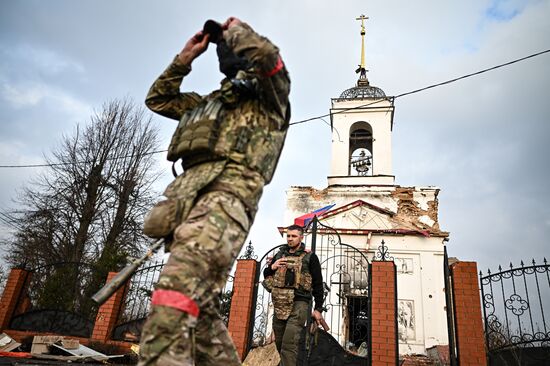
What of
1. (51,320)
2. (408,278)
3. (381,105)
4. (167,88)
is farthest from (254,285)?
(381,105)

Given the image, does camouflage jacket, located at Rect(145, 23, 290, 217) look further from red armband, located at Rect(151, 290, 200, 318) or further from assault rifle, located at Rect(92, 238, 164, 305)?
red armband, located at Rect(151, 290, 200, 318)

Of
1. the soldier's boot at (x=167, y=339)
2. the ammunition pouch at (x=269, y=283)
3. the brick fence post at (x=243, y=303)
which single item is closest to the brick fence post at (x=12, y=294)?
the brick fence post at (x=243, y=303)

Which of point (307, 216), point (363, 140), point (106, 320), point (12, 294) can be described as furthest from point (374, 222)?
point (12, 294)

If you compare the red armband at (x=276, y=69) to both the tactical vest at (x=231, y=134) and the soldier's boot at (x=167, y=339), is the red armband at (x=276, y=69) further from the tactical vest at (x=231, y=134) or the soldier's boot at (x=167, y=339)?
the soldier's boot at (x=167, y=339)

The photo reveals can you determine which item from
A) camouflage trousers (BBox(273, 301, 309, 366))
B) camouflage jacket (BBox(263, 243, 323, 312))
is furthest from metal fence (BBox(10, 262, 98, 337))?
camouflage jacket (BBox(263, 243, 323, 312))


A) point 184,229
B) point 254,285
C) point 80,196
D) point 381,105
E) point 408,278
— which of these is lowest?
point 184,229

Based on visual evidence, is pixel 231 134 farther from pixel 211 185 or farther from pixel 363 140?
pixel 363 140

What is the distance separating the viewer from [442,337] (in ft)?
42.0

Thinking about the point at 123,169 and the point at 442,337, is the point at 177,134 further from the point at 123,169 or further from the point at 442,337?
the point at 123,169

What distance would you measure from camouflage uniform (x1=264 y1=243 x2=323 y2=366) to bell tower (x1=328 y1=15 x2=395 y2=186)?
12.8 m

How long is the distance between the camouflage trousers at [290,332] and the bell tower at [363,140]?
42.9 feet

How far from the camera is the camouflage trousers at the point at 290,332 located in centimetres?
440

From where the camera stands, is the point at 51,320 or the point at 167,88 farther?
the point at 51,320

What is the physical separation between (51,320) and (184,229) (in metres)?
9.21
